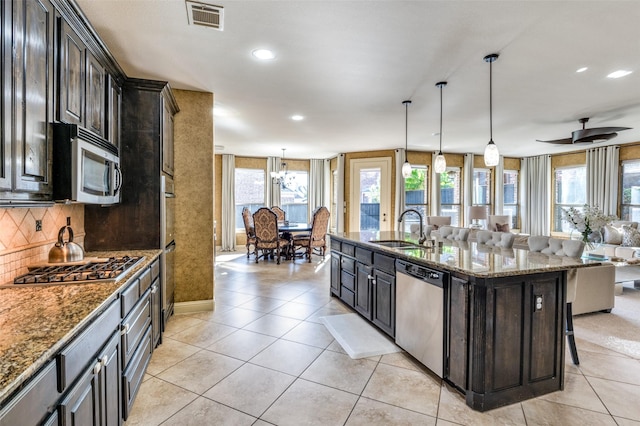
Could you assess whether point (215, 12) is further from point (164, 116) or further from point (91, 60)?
point (164, 116)

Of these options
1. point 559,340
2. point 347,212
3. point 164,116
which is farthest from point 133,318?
point 347,212

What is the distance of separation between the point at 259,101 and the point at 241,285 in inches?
110

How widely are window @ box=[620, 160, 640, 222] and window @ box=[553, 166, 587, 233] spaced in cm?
74

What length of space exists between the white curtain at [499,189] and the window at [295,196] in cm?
529

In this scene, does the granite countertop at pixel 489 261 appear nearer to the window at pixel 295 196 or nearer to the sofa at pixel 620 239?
the sofa at pixel 620 239

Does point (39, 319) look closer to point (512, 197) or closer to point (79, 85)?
point (79, 85)

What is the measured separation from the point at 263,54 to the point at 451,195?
713cm

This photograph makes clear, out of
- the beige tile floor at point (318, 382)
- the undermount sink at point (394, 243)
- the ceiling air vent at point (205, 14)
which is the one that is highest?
the ceiling air vent at point (205, 14)

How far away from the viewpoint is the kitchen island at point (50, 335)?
0.87m

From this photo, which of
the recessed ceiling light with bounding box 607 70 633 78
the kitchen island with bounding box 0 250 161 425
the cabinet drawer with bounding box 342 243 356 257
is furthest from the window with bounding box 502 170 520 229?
the kitchen island with bounding box 0 250 161 425

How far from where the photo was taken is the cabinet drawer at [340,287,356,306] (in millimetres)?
3701

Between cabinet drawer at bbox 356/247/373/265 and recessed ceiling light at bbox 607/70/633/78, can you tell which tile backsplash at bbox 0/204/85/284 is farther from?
recessed ceiling light at bbox 607/70/633/78

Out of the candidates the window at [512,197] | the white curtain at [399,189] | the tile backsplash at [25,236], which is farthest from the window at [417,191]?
the tile backsplash at [25,236]

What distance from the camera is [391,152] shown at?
766cm
